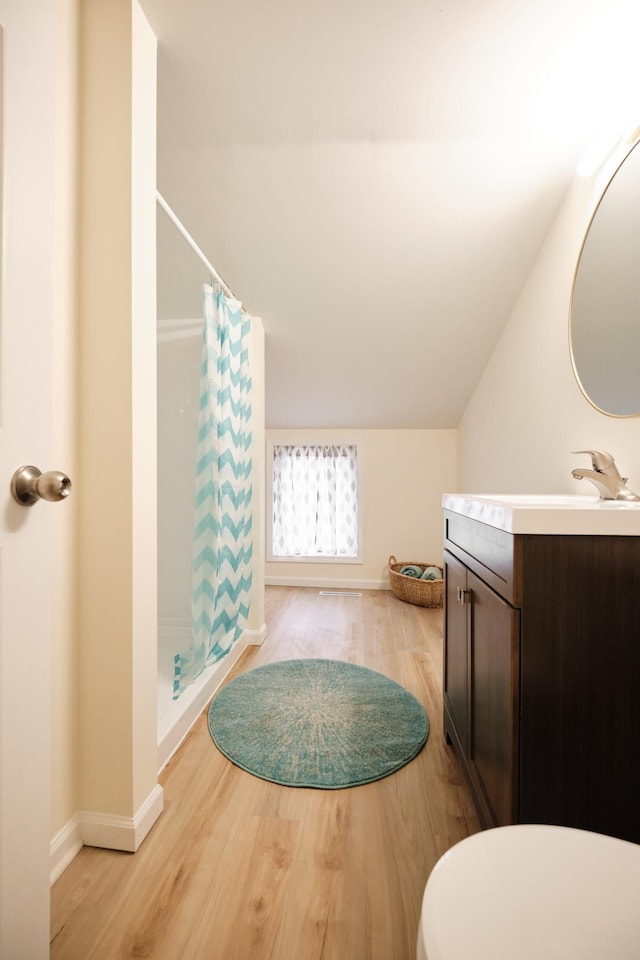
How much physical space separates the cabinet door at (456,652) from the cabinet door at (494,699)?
9 centimetres

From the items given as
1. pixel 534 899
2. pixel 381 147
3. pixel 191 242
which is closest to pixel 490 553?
pixel 534 899

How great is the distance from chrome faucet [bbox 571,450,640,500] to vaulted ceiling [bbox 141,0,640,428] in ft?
3.40

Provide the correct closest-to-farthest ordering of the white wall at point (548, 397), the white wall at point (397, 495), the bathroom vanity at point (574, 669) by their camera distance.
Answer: the bathroom vanity at point (574, 669) < the white wall at point (548, 397) < the white wall at point (397, 495)

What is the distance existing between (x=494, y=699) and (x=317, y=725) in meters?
1.02

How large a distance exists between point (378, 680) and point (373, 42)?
244 centimetres

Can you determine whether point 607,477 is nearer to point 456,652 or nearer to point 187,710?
point 456,652

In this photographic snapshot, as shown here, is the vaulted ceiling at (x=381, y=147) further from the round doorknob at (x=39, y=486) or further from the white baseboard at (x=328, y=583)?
the white baseboard at (x=328, y=583)

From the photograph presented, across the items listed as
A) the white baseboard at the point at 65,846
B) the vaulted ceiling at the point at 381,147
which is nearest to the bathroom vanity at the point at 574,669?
the white baseboard at the point at 65,846

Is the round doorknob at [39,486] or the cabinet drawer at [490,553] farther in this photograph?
the cabinet drawer at [490,553]

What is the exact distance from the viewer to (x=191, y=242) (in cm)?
195

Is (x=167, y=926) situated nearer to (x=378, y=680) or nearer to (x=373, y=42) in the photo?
(x=378, y=680)

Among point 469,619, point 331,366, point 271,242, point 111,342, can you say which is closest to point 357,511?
point 331,366

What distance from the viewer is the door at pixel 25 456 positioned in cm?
63

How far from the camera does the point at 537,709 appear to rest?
87cm
